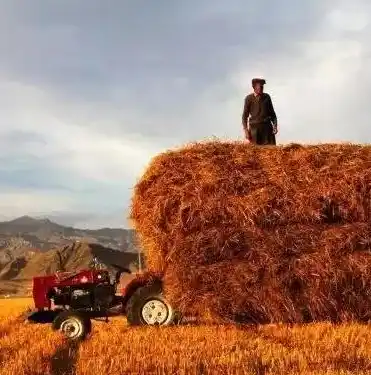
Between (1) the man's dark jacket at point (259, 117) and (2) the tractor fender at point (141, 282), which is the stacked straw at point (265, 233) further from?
(1) the man's dark jacket at point (259, 117)

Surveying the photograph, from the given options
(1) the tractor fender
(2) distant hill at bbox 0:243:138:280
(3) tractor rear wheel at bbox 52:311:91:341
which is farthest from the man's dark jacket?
(2) distant hill at bbox 0:243:138:280

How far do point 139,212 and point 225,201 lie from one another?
1.48 meters

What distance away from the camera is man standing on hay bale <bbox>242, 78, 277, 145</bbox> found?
11.7 m

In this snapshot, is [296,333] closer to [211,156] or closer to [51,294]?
[211,156]

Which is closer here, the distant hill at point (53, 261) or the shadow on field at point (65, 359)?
the shadow on field at point (65, 359)

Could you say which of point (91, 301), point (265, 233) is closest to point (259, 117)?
point (265, 233)

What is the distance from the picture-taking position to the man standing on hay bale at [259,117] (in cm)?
1166

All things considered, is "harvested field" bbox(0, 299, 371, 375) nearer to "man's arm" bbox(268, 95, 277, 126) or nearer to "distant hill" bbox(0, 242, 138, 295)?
"man's arm" bbox(268, 95, 277, 126)

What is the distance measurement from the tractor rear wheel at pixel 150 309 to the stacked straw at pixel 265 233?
520 millimetres

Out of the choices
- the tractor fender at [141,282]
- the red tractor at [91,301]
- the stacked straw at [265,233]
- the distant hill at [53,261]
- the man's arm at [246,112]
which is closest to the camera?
the stacked straw at [265,233]

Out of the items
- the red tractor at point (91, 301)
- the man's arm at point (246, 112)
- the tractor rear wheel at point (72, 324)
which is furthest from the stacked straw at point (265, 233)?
the man's arm at point (246, 112)

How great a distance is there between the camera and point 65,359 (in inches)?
293

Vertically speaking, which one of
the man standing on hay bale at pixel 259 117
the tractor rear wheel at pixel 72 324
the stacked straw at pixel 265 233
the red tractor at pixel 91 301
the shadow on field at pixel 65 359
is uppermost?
the man standing on hay bale at pixel 259 117

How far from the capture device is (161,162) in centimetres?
1002
